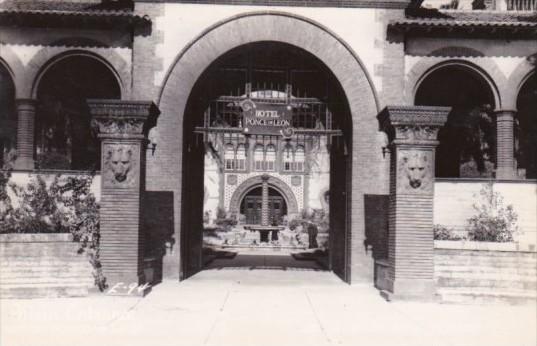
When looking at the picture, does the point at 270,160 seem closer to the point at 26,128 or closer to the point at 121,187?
the point at 26,128

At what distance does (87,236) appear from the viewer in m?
10.7

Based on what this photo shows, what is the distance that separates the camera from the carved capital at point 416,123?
33.8 ft

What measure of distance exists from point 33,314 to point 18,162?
617 centimetres

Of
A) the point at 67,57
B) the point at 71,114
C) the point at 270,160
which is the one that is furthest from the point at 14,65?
the point at 270,160

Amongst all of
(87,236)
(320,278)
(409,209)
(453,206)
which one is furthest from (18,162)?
(453,206)

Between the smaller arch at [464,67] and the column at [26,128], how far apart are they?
8.82 m

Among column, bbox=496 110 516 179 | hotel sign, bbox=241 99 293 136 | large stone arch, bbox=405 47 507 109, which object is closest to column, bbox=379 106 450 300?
large stone arch, bbox=405 47 507 109

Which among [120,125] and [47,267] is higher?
[120,125]

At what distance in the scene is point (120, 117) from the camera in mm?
10359

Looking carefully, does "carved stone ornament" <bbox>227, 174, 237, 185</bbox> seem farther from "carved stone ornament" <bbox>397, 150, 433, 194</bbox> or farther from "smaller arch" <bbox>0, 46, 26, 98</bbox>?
"carved stone ornament" <bbox>397, 150, 433, 194</bbox>

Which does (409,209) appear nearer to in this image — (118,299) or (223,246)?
(118,299)

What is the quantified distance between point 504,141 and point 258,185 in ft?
92.6

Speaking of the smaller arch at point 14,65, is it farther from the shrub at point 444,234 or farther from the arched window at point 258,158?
the arched window at point 258,158

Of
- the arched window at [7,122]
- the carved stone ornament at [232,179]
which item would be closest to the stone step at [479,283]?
the arched window at [7,122]
